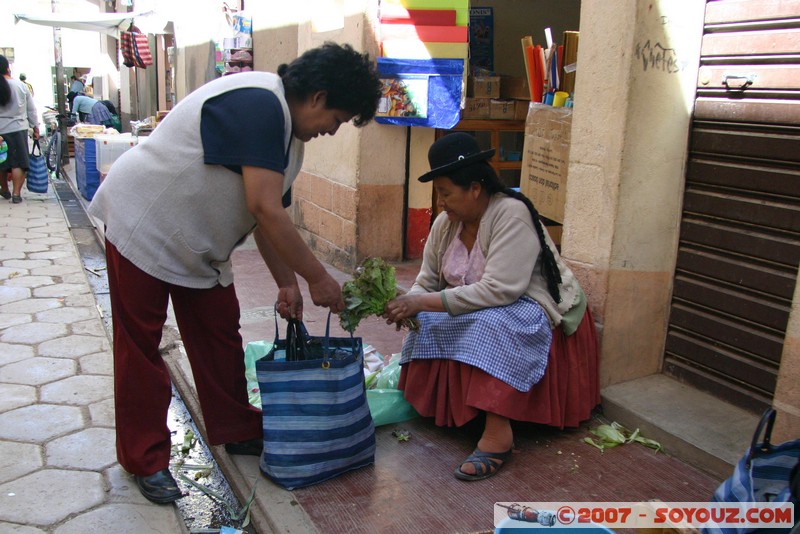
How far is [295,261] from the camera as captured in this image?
8.36 feet

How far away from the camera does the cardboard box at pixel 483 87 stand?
5914 millimetres

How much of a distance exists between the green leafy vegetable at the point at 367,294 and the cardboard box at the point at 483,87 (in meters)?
3.34

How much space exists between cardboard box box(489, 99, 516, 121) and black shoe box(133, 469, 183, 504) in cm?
417

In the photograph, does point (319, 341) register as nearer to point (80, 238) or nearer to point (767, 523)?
point (767, 523)

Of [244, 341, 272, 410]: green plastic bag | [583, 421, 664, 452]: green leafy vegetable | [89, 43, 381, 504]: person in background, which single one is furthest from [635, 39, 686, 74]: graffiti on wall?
[244, 341, 272, 410]: green plastic bag

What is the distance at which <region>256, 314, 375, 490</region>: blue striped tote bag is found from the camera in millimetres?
2711

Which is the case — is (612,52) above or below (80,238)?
above

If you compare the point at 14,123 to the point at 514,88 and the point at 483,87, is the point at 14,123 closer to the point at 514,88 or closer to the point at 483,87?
the point at 483,87

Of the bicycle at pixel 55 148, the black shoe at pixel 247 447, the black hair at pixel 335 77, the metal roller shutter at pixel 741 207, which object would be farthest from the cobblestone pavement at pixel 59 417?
the bicycle at pixel 55 148

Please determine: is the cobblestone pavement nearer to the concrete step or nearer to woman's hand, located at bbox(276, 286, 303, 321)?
woman's hand, located at bbox(276, 286, 303, 321)

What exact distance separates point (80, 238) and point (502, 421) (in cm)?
674

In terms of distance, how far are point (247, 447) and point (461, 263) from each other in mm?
1262

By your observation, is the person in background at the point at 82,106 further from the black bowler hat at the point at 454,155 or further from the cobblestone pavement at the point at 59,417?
the black bowler hat at the point at 454,155

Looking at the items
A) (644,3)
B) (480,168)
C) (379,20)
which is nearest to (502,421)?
(480,168)
